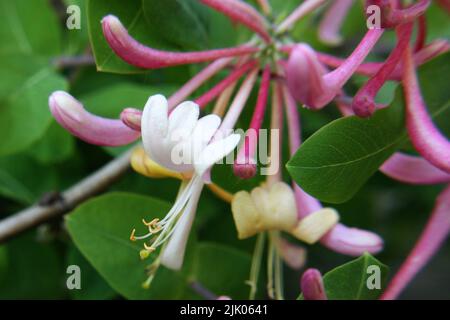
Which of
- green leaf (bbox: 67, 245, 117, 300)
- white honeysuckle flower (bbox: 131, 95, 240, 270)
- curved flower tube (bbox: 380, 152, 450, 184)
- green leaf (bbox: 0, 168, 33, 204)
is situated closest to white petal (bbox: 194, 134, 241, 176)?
white honeysuckle flower (bbox: 131, 95, 240, 270)

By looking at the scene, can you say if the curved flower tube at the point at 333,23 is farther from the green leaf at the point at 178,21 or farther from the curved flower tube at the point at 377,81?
the curved flower tube at the point at 377,81

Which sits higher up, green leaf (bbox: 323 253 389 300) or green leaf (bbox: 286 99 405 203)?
green leaf (bbox: 286 99 405 203)

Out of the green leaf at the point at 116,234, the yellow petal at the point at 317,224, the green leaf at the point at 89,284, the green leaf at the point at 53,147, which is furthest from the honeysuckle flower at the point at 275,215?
the green leaf at the point at 53,147

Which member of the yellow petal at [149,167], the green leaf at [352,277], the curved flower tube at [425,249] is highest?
the yellow petal at [149,167]

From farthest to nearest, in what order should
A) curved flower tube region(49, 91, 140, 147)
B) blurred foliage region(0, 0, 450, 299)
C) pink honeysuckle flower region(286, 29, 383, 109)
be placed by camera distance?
blurred foliage region(0, 0, 450, 299)
curved flower tube region(49, 91, 140, 147)
pink honeysuckle flower region(286, 29, 383, 109)

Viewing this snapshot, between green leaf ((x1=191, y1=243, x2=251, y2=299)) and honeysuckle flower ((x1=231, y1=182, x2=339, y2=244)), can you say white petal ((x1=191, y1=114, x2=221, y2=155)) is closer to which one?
honeysuckle flower ((x1=231, y1=182, x2=339, y2=244))

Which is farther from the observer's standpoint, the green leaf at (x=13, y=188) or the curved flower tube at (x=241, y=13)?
the green leaf at (x=13, y=188)

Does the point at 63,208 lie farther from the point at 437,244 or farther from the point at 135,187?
the point at 437,244
